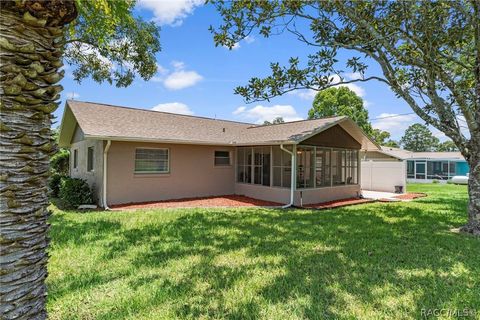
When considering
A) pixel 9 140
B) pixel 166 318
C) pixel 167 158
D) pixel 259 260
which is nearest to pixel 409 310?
pixel 259 260

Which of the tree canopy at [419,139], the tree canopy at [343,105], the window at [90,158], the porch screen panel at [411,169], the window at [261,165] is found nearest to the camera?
the window at [90,158]

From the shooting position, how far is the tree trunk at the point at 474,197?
7.17m

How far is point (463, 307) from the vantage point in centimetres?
343

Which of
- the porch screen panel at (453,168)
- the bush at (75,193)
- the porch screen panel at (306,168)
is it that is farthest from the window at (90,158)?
the porch screen panel at (453,168)

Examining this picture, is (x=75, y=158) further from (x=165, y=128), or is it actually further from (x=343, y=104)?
(x=343, y=104)

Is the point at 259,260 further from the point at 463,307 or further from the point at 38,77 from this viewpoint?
the point at 38,77

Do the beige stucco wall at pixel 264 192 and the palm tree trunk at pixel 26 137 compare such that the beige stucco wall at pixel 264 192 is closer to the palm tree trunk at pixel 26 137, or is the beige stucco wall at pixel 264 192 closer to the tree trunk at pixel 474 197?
the tree trunk at pixel 474 197

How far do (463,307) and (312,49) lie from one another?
7.92 meters

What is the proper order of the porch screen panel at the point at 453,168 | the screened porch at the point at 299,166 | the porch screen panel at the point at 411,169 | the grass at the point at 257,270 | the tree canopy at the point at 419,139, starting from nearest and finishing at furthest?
1. the grass at the point at 257,270
2. the screened porch at the point at 299,166
3. the porch screen panel at the point at 453,168
4. the porch screen panel at the point at 411,169
5. the tree canopy at the point at 419,139

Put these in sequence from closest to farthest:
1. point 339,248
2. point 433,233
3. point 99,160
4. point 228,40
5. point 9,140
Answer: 1. point 9,140
2. point 339,248
3. point 433,233
4. point 228,40
5. point 99,160

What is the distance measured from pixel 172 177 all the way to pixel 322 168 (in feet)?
23.1

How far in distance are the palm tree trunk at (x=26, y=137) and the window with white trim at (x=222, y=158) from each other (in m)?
12.5

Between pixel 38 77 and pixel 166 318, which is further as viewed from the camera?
pixel 166 318

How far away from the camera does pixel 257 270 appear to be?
14.9 ft
